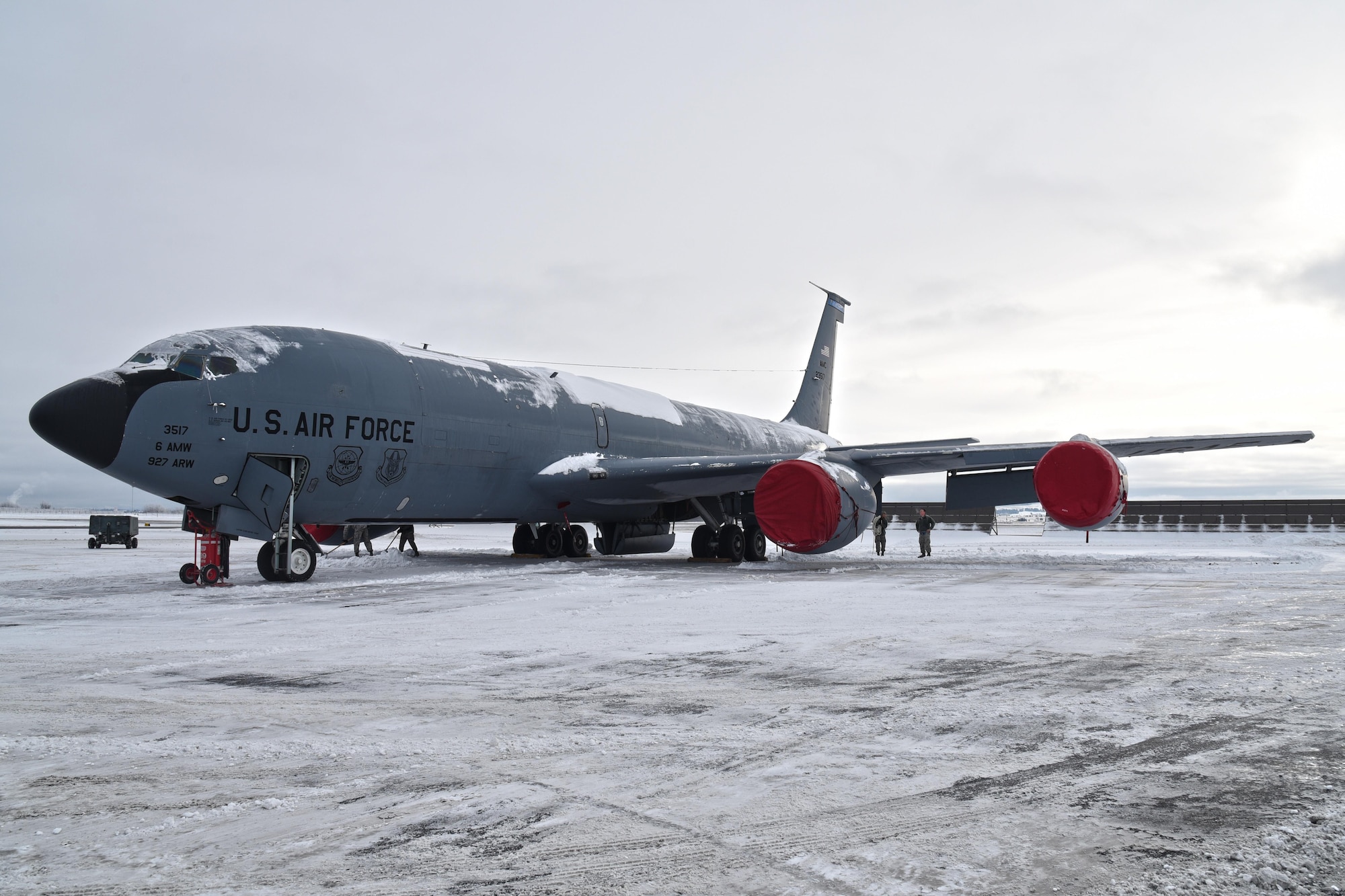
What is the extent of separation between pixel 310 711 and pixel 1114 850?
3440 mm

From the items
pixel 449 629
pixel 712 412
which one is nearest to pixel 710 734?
pixel 449 629

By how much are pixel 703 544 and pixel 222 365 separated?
31.3ft

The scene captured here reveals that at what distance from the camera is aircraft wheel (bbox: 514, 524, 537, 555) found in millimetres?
19594

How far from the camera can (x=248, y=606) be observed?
9281mm

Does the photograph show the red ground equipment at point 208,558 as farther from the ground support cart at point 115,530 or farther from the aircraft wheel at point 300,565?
the ground support cart at point 115,530

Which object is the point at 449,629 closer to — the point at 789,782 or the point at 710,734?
the point at 710,734

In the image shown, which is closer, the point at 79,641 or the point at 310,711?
the point at 310,711

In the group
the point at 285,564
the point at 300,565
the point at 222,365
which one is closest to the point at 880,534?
the point at 300,565

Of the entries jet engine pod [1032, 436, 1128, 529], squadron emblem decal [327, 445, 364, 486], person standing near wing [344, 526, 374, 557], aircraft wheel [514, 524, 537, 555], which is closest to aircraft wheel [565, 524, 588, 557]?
aircraft wheel [514, 524, 537, 555]

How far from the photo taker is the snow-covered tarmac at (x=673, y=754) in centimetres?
245

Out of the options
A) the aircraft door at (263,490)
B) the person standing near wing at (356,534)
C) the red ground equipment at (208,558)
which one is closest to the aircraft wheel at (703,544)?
the person standing near wing at (356,534)

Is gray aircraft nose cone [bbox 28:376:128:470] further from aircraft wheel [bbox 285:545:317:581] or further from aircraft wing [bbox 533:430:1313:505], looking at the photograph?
aircraft wing [bbox 533:430:1313:505]

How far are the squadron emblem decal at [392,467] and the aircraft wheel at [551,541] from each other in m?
5.40

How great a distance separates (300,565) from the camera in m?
12.3
